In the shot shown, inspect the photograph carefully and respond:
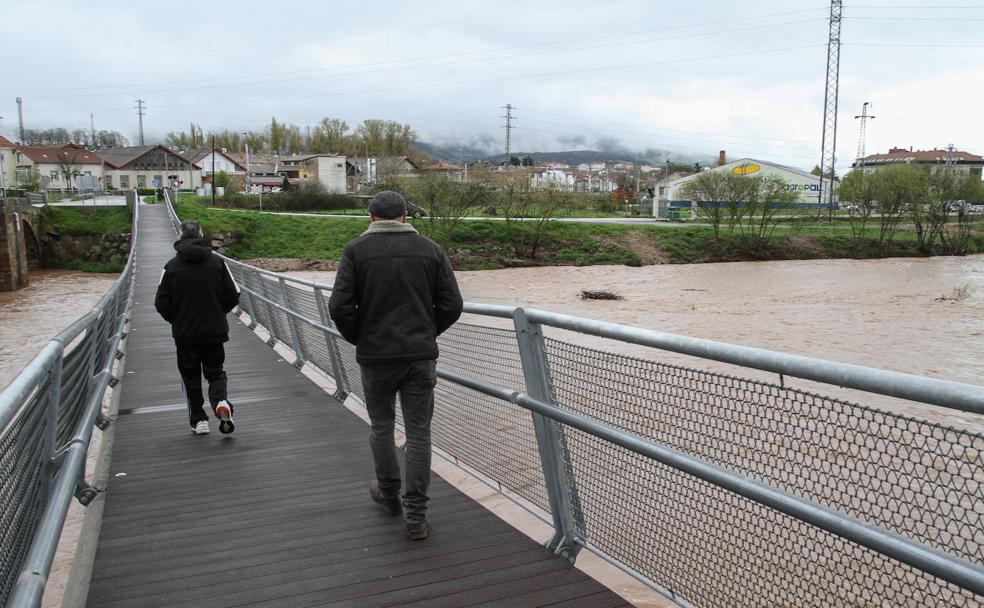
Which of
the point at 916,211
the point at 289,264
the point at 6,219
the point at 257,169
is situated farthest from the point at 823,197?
the point at 257,169

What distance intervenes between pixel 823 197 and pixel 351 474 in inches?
3141

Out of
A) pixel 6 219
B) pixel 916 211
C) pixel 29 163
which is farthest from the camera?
pixel 29 163

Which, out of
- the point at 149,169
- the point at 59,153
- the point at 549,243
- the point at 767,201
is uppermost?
the point at 59,153

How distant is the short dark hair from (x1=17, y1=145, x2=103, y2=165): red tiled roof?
112522mm

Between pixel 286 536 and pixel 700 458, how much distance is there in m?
2.28

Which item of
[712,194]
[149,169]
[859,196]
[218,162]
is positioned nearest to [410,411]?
[712,194]

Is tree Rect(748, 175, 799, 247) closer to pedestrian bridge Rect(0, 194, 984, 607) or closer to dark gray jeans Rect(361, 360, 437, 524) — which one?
pedestrian bridge Rect(0, 194, 984, 607)

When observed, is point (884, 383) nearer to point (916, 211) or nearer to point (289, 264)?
point (289, 264)

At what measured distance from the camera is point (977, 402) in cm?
172

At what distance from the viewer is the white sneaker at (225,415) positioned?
5.94 meters

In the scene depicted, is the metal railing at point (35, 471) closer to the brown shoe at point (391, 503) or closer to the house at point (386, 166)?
the brown shoe at point (391, 503)

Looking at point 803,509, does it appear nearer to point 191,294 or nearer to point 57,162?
point 191,294

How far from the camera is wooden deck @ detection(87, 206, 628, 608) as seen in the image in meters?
3.32

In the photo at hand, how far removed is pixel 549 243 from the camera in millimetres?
51688
